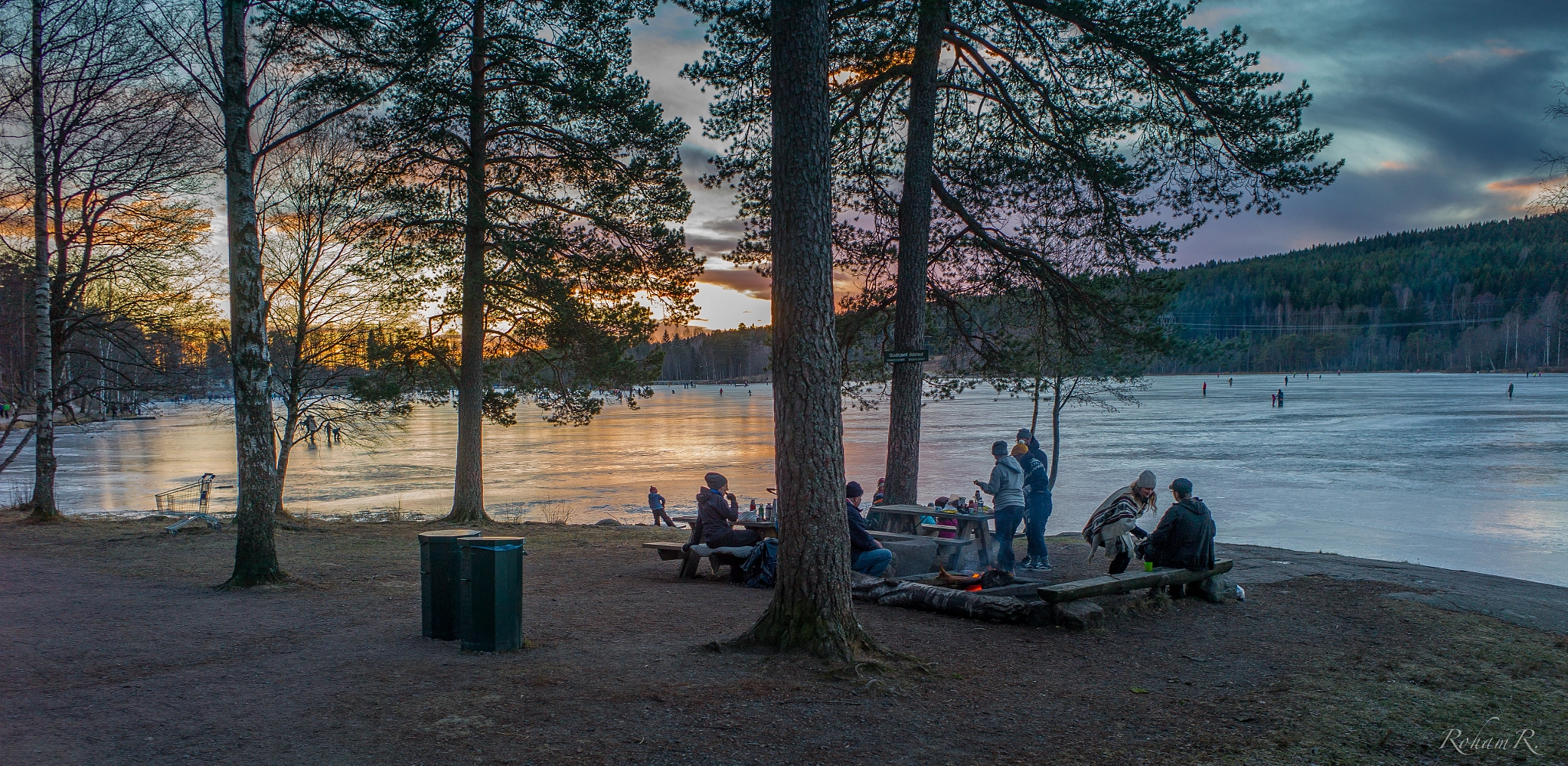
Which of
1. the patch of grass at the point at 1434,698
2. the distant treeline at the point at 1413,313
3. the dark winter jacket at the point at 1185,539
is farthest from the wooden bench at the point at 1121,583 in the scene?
the distant treeline at the point at 1413,313

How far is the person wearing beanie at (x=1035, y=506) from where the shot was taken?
31.8 ft

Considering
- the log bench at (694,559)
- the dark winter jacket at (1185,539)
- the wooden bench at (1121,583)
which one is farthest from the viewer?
the log bench at (694,559)

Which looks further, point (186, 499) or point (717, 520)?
point (186, 499)

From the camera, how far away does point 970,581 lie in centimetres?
816

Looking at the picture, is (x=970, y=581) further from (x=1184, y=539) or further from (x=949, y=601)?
(x=1184, y=539)

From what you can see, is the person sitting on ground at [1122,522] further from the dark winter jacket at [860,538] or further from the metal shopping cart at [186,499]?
the metal shopping cart at [186,499]

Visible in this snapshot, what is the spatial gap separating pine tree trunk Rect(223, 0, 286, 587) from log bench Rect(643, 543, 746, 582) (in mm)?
3701

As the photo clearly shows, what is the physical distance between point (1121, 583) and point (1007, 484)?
2386mm

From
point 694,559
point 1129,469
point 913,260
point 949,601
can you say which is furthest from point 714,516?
point 1129,469

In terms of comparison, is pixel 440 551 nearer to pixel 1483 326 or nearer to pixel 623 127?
pixel 623 127

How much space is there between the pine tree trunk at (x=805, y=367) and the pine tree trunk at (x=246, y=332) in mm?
5385

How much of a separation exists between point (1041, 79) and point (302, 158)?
13.9 metres

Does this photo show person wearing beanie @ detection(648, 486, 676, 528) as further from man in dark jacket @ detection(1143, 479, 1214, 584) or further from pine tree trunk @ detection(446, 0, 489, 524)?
man in dark jacket @ detection(1143, 479, 1214, 584)

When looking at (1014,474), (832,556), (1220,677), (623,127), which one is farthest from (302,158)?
(1220,677)
